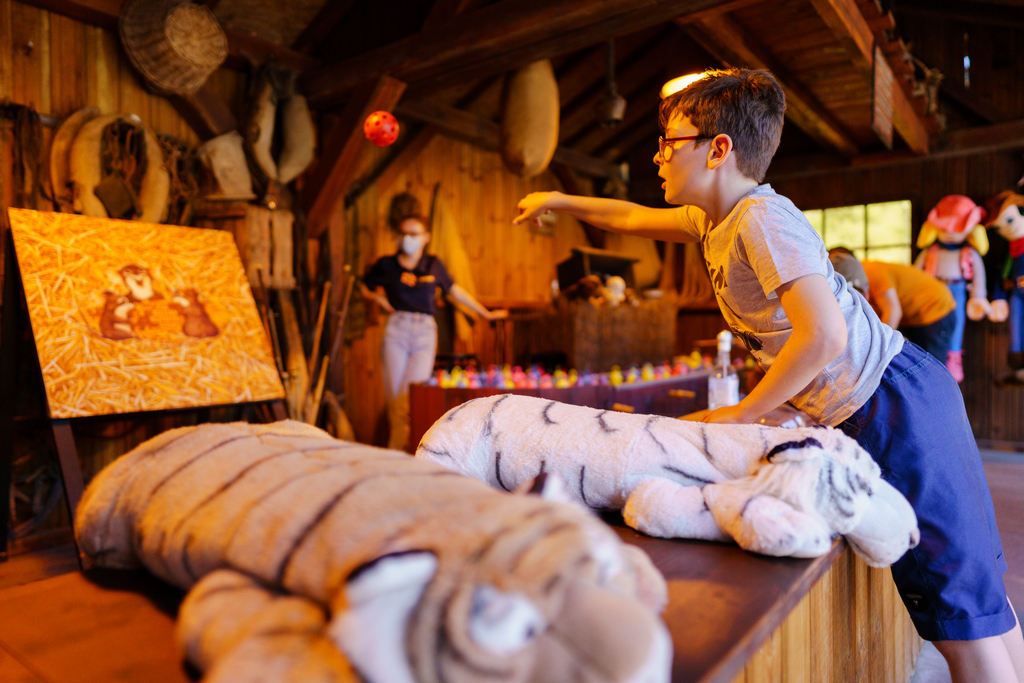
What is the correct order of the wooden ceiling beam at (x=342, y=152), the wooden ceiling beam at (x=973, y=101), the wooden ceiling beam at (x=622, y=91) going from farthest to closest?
the wooden ceiling beam at (x=622, y=91)
the wooden ceiling beam at (x=973, y=101)
the wooden ceiling beam at (x=342, y=152)

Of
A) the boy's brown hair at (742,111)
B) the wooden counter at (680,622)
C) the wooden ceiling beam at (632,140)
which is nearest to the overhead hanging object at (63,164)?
the wooden counter at (680,622)

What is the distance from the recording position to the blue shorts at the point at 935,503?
3.56 ft

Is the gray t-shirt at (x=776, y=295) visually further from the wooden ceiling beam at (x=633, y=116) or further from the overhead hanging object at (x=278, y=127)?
the wooden ceiling beam at (x=633, y=116)

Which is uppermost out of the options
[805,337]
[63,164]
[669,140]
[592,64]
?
[592,64]

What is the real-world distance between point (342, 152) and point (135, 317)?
1.71 metres

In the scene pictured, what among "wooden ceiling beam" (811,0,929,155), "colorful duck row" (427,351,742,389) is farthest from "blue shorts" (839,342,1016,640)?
"wooden ceiling beam" (811,0,929,155)

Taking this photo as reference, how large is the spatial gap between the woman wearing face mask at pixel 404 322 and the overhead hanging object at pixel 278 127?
29.3 inches

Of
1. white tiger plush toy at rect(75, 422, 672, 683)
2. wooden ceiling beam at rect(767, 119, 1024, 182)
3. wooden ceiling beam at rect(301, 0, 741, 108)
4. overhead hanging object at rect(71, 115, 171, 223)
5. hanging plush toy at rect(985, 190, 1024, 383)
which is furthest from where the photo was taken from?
wooden ceiling beam at rect(767, 119, 1024, 182)

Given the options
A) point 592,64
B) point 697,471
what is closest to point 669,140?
point 697,471

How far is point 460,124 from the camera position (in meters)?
5.18

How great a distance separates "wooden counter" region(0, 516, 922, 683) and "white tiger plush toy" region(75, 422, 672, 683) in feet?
0.27

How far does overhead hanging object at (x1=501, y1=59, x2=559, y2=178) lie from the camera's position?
376 centimetres

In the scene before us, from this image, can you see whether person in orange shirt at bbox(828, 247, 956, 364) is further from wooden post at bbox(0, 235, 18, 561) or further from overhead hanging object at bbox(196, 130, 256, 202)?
wooden post at bbox(0, 235, 18, 561)

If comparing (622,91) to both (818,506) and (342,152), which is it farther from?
(818,506)
